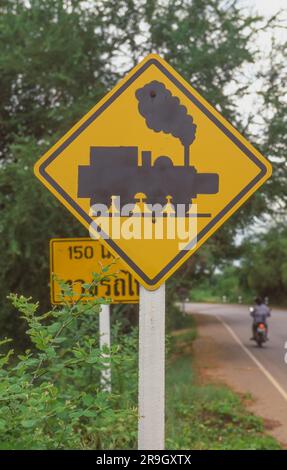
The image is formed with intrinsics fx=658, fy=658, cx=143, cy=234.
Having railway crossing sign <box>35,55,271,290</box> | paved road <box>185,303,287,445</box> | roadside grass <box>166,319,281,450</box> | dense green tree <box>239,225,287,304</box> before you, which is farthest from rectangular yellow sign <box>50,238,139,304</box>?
dense green tree <box>239,225,287,304</box>

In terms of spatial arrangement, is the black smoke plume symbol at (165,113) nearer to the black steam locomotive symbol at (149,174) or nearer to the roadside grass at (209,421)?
the black steam locomotive symbol at (149,174)

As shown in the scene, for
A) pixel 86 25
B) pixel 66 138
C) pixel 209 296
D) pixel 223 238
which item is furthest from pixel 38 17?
pixel 209 296

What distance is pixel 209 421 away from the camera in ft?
30.3

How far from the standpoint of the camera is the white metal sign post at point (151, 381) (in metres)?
2.78

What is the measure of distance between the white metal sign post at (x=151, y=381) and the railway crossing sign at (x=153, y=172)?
6.9 inches

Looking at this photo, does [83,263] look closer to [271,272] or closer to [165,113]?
[165,113]

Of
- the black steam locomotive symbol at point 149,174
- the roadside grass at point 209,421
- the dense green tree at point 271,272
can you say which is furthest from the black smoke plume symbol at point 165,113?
the dense green tree at point 271,272

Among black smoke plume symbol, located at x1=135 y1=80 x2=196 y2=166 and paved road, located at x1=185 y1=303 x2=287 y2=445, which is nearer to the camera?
black smoke plume symbol, located at x1=135 y1=80 x2=196 y2=166

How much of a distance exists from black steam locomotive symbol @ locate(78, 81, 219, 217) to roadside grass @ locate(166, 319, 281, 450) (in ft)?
13.4

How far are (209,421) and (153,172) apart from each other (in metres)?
7.05

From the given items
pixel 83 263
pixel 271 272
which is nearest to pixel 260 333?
pixel 83 263

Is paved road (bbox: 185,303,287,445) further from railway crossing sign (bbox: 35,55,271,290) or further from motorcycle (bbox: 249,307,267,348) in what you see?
railway crossing sign (bbox: 35,55,271,290)

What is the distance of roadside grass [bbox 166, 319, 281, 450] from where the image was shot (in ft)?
25.0

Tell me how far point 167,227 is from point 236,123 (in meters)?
10.9
